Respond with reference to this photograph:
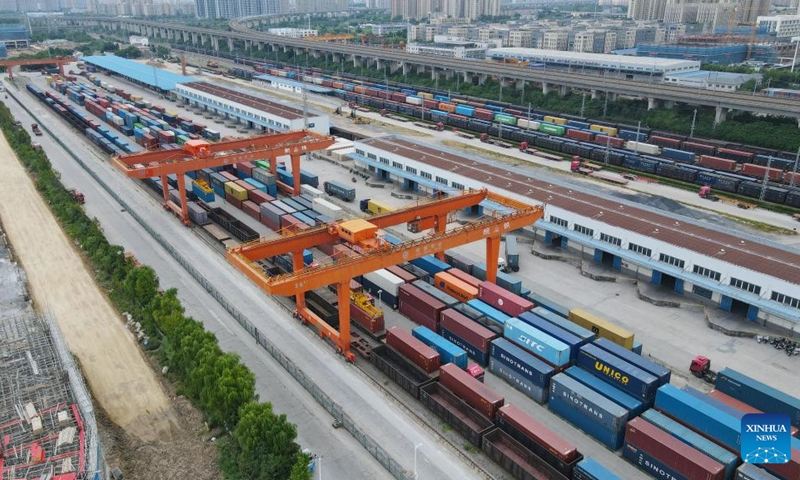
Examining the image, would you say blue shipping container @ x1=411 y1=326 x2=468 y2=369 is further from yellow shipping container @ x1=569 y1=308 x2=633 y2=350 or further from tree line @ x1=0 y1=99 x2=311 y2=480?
tree line @ x1=0 y1=99 x2=311 y2=480

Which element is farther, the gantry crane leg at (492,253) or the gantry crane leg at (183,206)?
the gantry crane leg at (183,206)

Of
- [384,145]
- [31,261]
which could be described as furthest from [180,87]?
[31,261]

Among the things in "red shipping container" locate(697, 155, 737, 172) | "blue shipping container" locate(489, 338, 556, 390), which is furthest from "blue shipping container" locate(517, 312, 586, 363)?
"red shipping container" locate(697, 155, 737, 172)

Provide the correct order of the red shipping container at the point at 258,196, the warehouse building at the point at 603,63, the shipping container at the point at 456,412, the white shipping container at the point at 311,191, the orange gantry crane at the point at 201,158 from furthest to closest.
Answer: the warehouse building at the point at 603,63 < the white shipping container at the point at 311,191 < the red shipping container at the point at 258,196 < the orange gantry crane at the point at 201,158 < the shipping container at the point at 456,412

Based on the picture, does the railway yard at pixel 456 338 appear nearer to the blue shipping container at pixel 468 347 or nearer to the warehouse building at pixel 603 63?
the blue shipping container at pixel 468 347

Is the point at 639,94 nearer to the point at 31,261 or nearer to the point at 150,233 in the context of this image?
the point at 150,233

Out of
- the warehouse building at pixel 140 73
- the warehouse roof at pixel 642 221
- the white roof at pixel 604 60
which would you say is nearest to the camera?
the warehouse roof at pixel 642 221

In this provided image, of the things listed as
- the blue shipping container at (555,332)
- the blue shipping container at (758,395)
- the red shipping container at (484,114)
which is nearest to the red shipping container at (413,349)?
the blue shipping container at (555,332)
